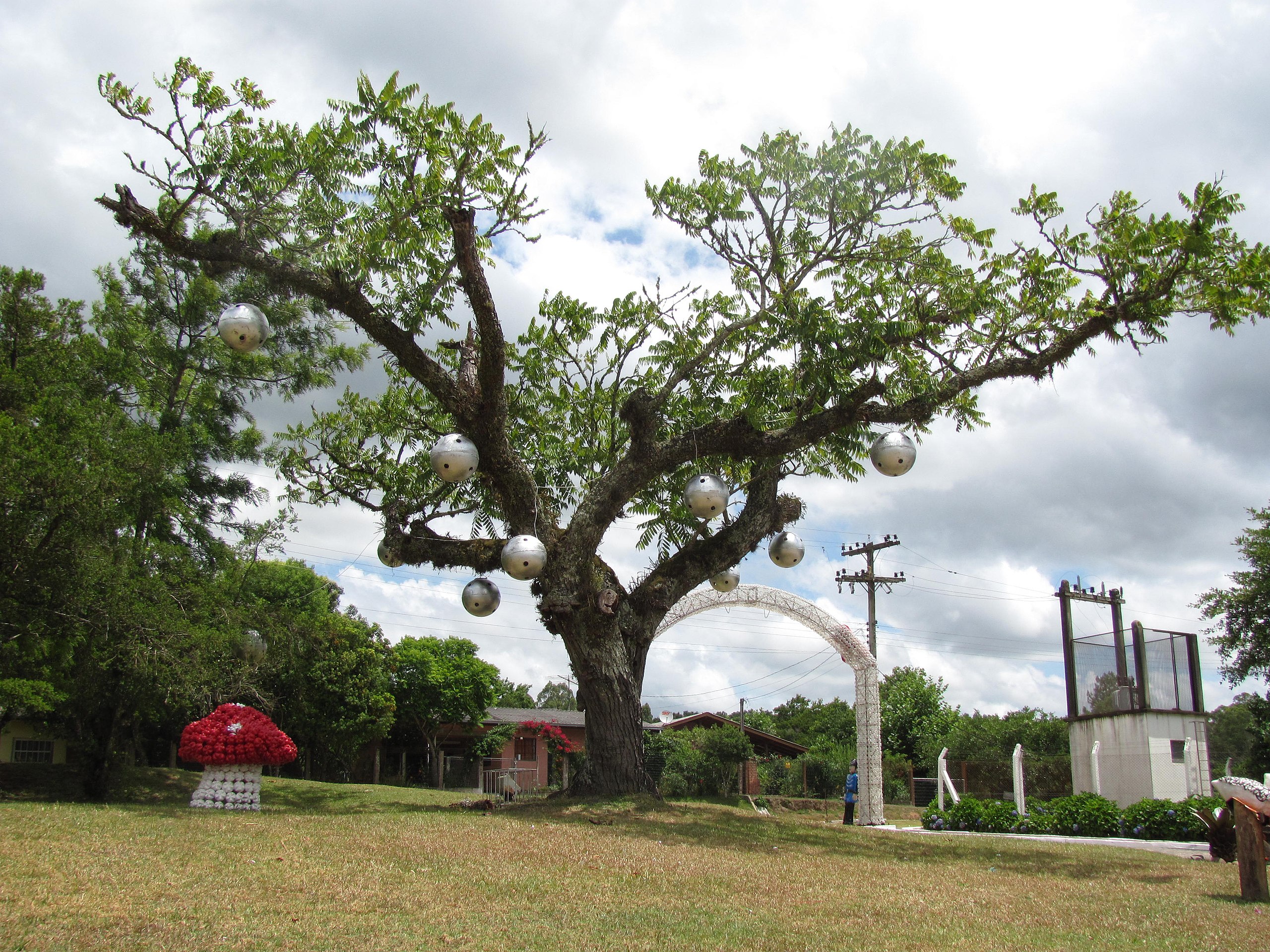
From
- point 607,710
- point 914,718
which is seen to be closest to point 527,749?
point 914,718

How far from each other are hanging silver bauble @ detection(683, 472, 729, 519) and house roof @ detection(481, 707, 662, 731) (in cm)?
2645

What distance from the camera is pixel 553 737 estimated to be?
27266mm

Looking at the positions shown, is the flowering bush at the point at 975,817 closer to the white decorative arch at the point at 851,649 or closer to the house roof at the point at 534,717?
the white decorative arch at the point at 851,649

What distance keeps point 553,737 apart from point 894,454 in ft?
65.4

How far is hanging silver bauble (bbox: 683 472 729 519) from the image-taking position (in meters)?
10.0

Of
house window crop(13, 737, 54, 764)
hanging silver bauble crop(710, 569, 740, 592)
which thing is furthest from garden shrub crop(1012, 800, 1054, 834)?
house window crop(13, 737, 54, 764)

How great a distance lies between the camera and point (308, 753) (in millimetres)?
30156

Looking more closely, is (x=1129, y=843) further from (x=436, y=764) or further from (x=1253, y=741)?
(x=436, y=764)

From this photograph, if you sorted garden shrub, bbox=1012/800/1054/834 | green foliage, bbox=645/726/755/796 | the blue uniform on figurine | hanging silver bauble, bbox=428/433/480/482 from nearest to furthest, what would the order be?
hanging silver bauble, bbox=428/433/480/482, garden shrub, bbox=1012/800/1054/834, the blue uniform on figurine, green foliage, bbox=645/726/755/796

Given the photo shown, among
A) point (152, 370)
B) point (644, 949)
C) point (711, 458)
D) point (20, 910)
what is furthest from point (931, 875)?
point (152, 370)

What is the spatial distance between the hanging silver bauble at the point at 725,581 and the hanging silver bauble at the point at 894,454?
3334 millimetres

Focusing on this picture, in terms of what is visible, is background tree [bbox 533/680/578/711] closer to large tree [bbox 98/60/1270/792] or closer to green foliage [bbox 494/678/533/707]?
green foliage [bbox 494/678/533/707]

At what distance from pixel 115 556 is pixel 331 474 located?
322 cm

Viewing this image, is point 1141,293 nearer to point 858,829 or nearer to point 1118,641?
point 858,829
